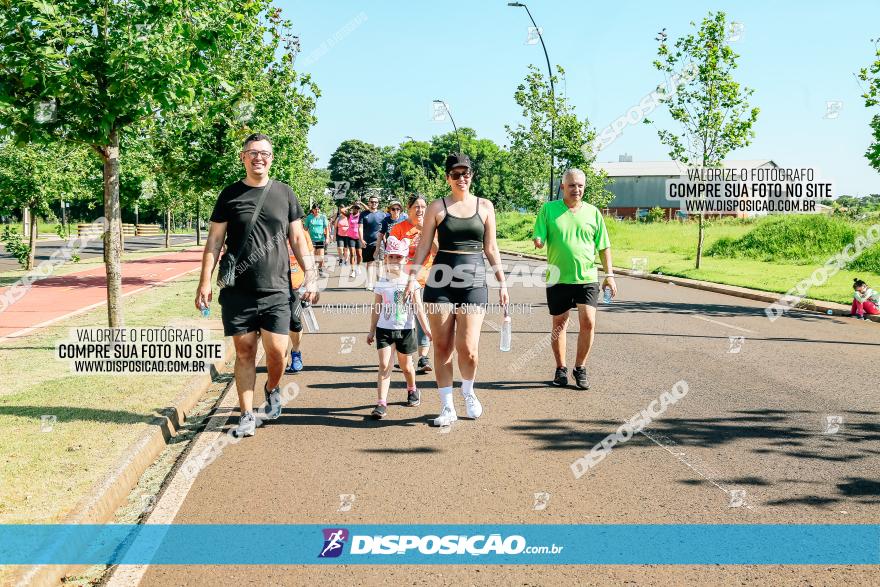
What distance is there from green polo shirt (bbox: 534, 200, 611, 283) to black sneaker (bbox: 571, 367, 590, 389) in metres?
0.93

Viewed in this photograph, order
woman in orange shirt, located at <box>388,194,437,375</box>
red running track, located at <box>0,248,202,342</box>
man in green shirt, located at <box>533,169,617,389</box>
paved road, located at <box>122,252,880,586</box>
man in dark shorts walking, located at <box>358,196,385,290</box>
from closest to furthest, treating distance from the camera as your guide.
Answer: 1. paved road, located at <box>122,252,880,586</box>
2. man in green shirt, located at <box>533,169,617,389</box>
3. woman in orange shirt, located at <box>388,194,437,375</box>
4. red running track, located at <box>0,248,202,342</box>
5. man in dark shorts walking, located at <box>358,196,385,290</box>

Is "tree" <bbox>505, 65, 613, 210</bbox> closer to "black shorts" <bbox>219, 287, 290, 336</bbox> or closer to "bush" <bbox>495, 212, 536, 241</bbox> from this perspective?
"bush" <bbox>495, 212, 536, 241</bbox>

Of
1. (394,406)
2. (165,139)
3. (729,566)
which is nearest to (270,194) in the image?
(394,406)

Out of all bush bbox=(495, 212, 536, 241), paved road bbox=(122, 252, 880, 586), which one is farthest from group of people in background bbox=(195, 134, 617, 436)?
bush bbox=(495, 212, 536, 241)

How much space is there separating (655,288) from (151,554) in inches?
695

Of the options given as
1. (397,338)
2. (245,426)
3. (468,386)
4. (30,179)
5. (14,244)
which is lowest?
(245,426)

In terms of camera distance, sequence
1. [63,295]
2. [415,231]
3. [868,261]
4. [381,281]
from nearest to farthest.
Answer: [381,281] < [415,231] < [63,295] < [868,261]

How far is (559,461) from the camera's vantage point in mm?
5168

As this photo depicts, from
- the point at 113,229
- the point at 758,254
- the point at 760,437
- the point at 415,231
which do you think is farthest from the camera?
the point at 758,254

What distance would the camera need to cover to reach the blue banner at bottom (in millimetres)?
3633

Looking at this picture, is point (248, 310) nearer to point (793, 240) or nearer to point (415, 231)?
point (415, 231)

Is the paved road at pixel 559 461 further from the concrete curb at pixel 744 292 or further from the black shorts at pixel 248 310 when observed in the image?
the concrete curb at pixel 744 292

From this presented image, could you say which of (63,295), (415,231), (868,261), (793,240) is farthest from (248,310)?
(793,240)

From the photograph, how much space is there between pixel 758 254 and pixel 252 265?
27.1 m
